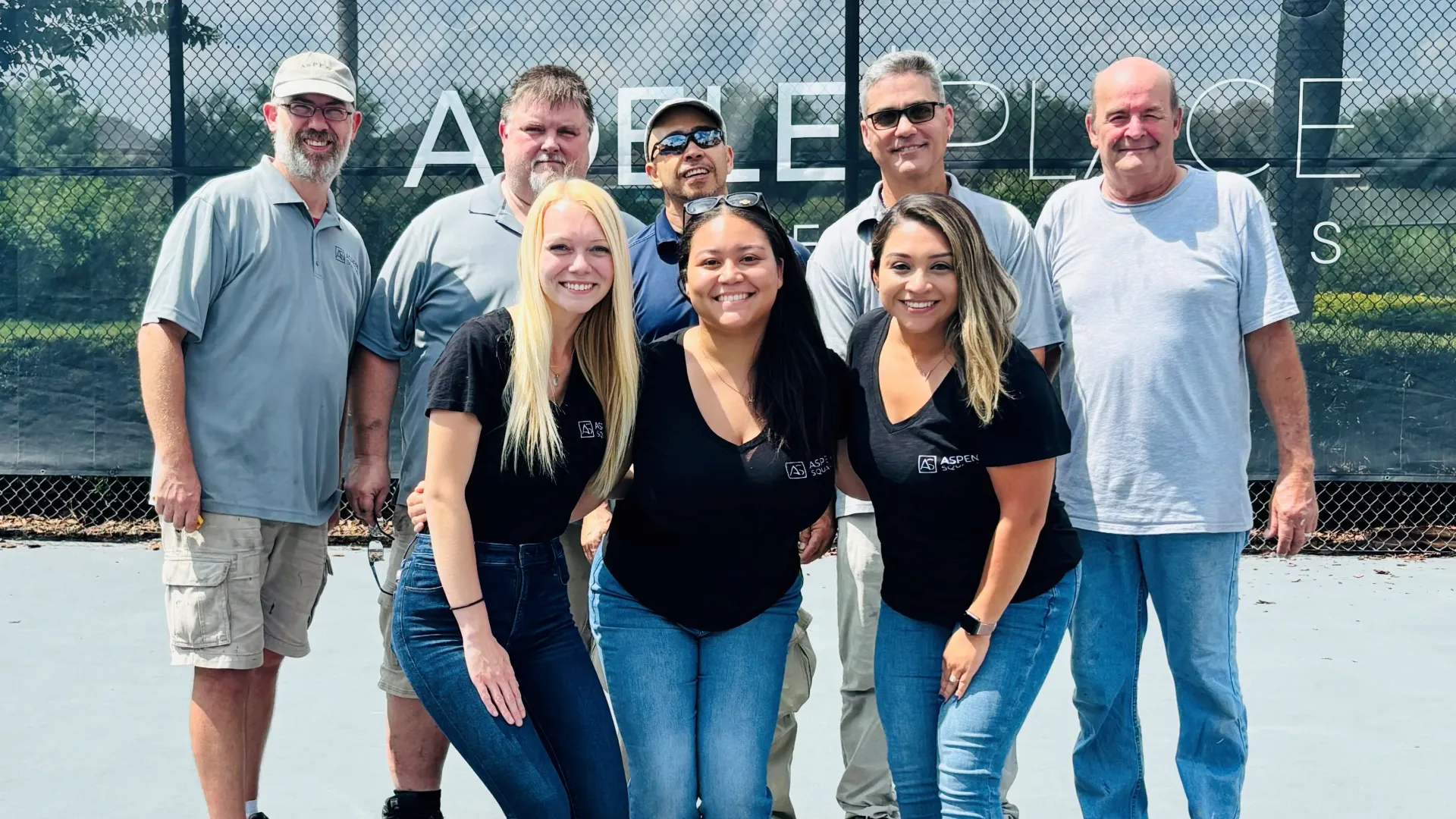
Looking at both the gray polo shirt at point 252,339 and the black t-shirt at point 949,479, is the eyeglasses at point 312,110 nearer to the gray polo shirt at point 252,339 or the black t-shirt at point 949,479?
the gray polo shirt at point 252,339

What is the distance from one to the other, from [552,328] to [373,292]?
98cm

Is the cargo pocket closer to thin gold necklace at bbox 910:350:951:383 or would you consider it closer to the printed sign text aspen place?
thin gold necklace at bbox 910:350:951:383

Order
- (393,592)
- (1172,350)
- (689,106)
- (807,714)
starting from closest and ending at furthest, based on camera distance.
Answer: (1172,350) → (393,592) → (689,106) → (807,714)

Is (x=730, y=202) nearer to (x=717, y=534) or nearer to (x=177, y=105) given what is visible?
(x=717, y=534)

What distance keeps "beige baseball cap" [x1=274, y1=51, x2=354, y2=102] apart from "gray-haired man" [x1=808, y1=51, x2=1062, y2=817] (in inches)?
50.9

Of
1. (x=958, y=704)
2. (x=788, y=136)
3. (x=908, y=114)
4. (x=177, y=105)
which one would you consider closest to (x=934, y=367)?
(x=958, y=704)

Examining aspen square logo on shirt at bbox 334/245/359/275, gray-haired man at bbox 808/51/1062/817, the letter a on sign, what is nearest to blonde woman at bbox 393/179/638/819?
gray-haired man at bbox 808/51/1062/817

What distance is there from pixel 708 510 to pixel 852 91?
12.5 ft

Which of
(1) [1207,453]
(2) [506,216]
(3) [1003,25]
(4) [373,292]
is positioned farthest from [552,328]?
(3) [1003,25]

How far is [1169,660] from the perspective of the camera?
3.01 meters

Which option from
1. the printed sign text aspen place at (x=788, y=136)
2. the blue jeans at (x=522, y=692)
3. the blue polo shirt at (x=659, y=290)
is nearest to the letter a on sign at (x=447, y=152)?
the printed sign text aspen place at (x=788, y=136)

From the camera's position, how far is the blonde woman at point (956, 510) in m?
2.35

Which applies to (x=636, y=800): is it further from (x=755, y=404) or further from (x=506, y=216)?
(x=506, y=216)

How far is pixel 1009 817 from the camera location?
10.1 feet
